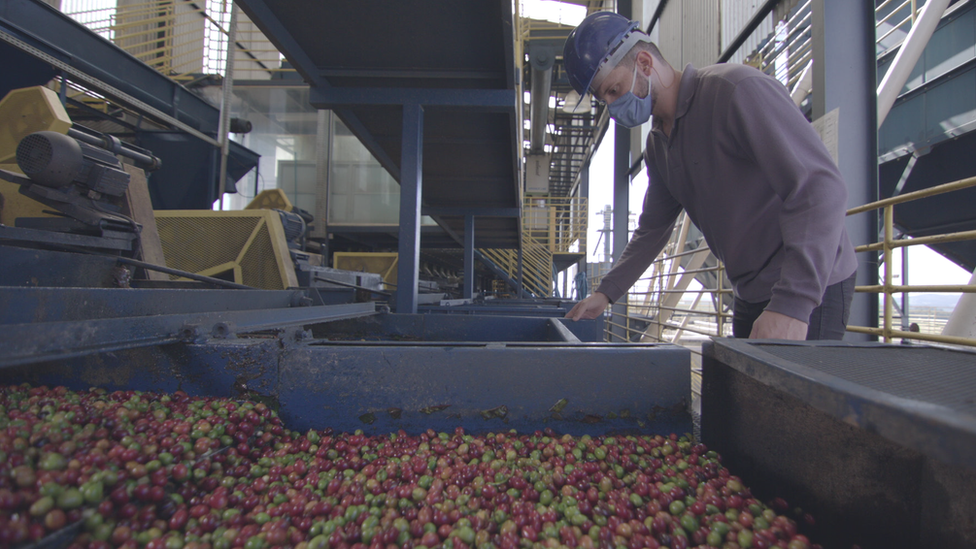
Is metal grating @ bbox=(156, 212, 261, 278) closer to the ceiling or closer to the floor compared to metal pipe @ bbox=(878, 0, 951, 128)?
closer to the floor

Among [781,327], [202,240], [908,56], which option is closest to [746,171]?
[781,327]

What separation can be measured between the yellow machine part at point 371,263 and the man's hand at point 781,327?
7962mm

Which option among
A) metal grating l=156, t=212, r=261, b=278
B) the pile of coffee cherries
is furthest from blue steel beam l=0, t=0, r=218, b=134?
the pile of coffee cherries

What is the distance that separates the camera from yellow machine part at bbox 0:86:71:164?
3.60 meters

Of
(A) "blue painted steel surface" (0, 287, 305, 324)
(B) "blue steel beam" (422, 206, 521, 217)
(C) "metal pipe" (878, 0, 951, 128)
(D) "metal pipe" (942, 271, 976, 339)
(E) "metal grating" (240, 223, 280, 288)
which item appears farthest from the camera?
(B) "blue steel beam" (422, 206, 521, 217)

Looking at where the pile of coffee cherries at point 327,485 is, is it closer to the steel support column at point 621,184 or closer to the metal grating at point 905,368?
the metal grating at point 905,368

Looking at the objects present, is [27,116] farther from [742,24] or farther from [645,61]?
[742,24]

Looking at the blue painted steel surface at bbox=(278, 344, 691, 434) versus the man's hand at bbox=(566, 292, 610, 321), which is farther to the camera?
the man's hand at bbox=(566, 292, 610, 321)

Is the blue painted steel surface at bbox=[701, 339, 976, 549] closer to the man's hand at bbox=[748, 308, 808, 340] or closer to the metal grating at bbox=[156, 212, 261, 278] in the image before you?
the man's hand at bbox=[748, 308, 808, 340]

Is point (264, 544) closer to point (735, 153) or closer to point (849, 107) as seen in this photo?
point (735, 153)

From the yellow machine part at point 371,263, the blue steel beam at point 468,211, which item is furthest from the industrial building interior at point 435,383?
the yellow machine part at point 371,263

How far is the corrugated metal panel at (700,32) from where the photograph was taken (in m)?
4.69

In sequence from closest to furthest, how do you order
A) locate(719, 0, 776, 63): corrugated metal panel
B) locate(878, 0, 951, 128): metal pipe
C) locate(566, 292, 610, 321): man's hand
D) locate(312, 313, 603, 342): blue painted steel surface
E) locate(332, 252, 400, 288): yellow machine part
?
locate(566, 292, 610, 321): man's hand
locate(878, 0, 951, 128): metal pipe
locate(312, 313, 603, 342): blue painted steel surface
locate(719, 0, 776, 63): corrugated metal panel
locate(332, 252, 400, 288): yellow machine part

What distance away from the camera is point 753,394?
3.81 ft
